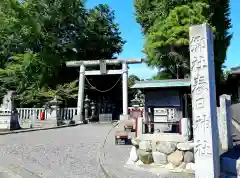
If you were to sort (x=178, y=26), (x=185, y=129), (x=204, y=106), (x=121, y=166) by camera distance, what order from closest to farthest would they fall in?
(x=204, y=106) < (x=185, y=129) < (x=121, y=166) < (x=178, y=26)

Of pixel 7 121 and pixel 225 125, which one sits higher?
pixel 225 125

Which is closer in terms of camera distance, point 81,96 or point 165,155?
point 165,155

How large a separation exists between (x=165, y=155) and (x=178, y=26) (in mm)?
12672

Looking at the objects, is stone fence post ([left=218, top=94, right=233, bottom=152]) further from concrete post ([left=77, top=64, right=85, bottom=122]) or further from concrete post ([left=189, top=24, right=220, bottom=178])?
concrete post ([left=77, top=64, right=85, bottom=122])

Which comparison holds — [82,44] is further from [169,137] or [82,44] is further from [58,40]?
[169,137]

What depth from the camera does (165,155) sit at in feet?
18.3

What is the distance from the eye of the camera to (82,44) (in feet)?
75.3

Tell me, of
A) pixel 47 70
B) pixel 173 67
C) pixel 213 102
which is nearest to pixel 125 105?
pixel 173 67

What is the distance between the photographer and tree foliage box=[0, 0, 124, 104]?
68.5 ft

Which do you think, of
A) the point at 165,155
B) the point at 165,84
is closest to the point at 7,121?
the point at 165,84

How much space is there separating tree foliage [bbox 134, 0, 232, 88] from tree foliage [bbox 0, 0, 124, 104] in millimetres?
5330

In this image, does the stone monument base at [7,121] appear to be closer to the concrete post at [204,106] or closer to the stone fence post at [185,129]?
the stone fence post at [185,129]

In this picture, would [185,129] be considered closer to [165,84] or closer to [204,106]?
[204,106]

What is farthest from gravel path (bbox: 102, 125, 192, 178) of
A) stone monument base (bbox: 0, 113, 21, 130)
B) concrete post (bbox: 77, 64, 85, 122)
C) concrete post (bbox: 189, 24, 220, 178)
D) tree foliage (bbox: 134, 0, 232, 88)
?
tree foliage (bbox: 134, 0, 232, 88)
